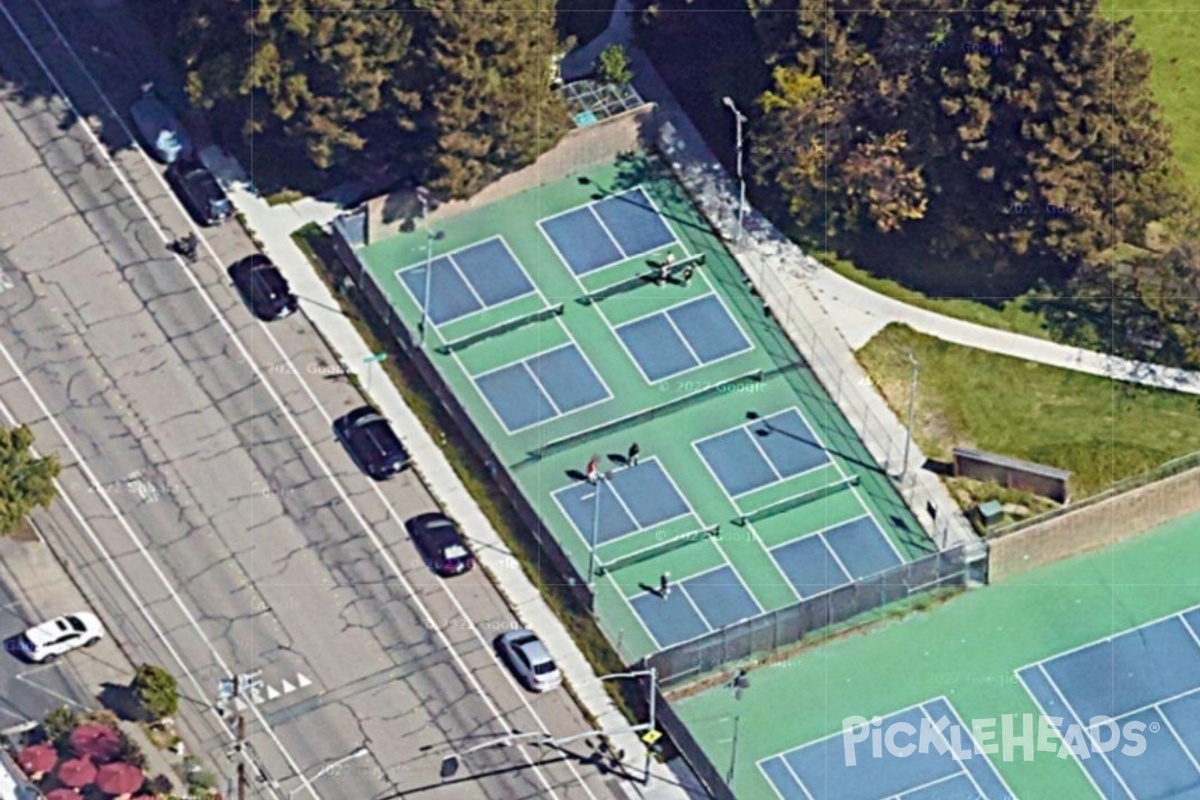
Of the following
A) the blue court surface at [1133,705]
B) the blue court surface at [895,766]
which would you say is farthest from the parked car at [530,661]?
the blue court surface at [1133,705]

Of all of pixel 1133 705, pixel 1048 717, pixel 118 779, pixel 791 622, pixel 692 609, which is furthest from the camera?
pixel 692 609

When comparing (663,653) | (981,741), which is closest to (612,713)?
(663,653)

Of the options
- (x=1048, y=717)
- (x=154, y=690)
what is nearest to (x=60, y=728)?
(x=154, y=690)

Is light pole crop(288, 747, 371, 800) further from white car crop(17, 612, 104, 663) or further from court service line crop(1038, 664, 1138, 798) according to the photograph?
court service line crop(1038, 664, 1138, 798)

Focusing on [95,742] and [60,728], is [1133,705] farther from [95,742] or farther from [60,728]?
[60,728]

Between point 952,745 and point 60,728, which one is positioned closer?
point 60,728

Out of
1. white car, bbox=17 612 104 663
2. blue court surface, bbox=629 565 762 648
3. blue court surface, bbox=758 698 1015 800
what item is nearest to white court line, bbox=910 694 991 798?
blue court surface, bbox=758 698 1015 800

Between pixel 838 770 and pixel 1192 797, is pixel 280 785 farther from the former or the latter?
pixel 1192 797
